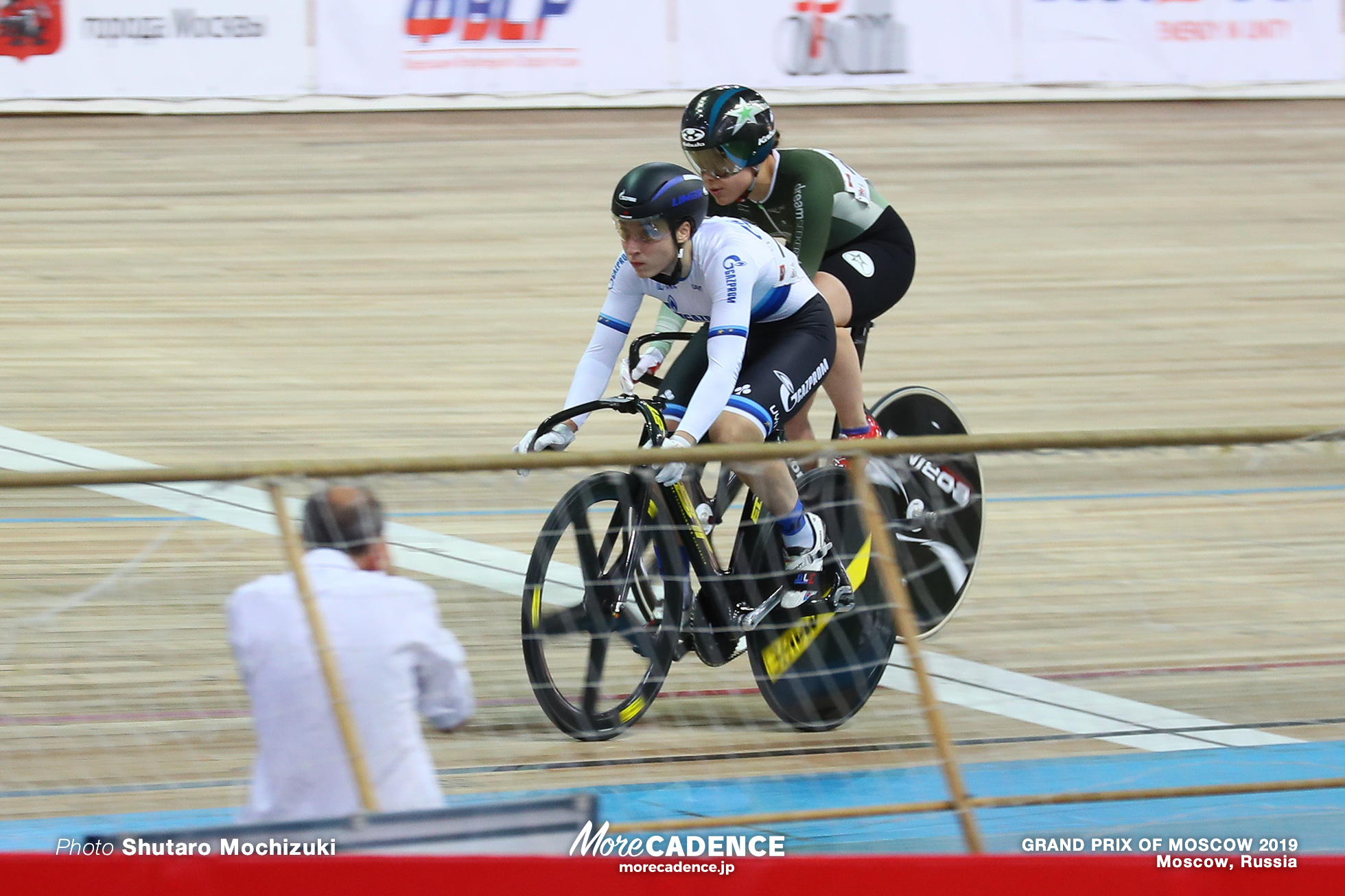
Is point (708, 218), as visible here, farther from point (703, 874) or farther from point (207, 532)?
point (703, 874)

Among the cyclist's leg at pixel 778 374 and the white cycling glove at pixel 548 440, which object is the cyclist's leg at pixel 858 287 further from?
the white cycling glove at pixel 548 440

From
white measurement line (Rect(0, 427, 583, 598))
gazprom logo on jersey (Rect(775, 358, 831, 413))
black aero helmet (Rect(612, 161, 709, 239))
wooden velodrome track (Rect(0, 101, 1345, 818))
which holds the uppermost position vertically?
black aero helmet (Rect(612, 161, 709, 239))

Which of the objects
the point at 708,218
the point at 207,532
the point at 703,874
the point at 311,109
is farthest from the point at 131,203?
the point at 703,874

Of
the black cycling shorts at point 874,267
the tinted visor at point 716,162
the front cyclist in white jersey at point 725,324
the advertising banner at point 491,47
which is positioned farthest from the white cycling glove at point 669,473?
the advertising banner at point 491,47

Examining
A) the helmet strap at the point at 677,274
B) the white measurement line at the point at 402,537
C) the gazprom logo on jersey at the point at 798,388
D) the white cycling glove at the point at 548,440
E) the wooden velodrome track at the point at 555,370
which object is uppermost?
the helmet strap at the point at 677,274

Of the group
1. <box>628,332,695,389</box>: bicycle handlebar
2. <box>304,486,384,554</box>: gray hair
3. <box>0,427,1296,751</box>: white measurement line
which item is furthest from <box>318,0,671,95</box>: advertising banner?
<box>304,486,384,554</box>: gray hair

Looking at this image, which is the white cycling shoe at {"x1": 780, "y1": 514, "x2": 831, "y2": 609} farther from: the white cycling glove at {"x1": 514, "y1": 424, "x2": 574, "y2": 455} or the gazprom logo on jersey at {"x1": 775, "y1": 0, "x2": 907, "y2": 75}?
the gazprom logo on jersey at {"x1": 775, "y1": 0, "x2": 907, "y2": 75}

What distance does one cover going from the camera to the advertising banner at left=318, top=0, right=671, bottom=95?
10.0m

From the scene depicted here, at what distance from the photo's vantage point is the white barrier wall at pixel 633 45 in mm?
9797

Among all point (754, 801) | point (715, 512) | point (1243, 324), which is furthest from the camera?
point (1243, 324)

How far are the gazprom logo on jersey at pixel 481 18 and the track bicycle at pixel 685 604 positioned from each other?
7.14 m

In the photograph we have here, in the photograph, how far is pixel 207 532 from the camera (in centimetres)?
256

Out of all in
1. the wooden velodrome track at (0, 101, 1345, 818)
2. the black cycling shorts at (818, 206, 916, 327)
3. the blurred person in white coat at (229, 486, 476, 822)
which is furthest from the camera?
the black cycling shorts at (818, 206, 916, 327)

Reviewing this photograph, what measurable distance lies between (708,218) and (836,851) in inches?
62.8
